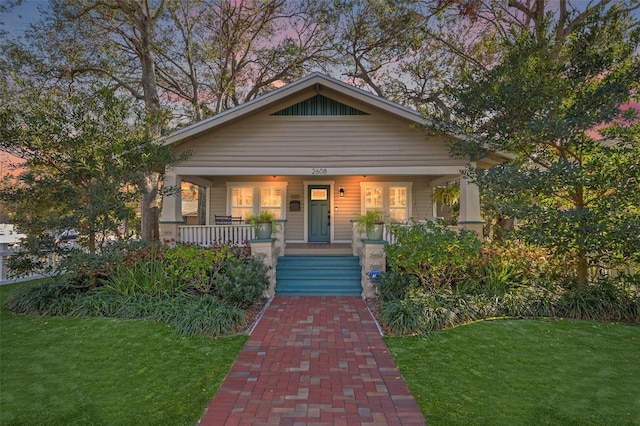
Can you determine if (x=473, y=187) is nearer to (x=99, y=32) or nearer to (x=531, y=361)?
(x=531, y=361)

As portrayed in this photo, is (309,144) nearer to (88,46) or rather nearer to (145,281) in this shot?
(145,281)

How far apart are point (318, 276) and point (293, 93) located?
192 inches

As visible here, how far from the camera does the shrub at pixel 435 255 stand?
653 cm

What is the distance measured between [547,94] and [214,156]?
7775mm

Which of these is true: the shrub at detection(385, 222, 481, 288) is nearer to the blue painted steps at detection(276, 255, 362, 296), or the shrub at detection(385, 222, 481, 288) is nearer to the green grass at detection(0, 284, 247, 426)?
the blue painted steps at detection(276, 255, 362, 296)

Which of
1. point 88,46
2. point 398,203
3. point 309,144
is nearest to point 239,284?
point 309,144

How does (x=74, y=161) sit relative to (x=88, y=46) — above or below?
below

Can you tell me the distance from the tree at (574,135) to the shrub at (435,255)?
1076 millimetres

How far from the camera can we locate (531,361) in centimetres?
443

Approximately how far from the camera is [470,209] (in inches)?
353

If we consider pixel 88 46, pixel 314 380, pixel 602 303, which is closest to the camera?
pixel 314 380

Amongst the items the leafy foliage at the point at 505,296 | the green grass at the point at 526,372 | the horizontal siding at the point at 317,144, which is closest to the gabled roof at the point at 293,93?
the horizontal siding at the point at 317,144

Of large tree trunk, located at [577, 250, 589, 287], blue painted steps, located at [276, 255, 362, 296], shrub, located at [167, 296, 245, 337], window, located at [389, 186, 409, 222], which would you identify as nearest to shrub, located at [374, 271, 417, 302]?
blue painted steps, located at [276, 255, 362, 296]

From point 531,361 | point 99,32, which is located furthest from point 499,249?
point 99,32
